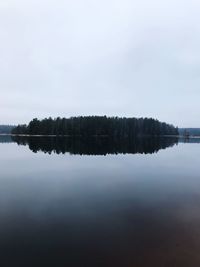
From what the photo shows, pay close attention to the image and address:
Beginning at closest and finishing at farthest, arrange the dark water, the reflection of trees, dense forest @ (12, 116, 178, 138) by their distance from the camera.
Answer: the dark water
the reflection of trees
dense forest @ (12, 116, 178, 138)

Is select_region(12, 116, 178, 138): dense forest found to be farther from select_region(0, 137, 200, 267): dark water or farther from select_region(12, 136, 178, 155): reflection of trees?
select_region(0, 137, 200, 267): dark water

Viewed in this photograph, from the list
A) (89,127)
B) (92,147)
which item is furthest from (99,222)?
(89,127)

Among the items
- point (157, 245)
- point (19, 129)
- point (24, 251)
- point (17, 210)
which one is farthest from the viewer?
point (19, 129)

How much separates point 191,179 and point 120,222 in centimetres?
1470

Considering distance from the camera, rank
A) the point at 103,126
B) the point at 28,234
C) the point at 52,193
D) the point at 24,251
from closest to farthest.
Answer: the point at 24,251 → the point at 28,234 → the point at 52,193 → the point at 103,126

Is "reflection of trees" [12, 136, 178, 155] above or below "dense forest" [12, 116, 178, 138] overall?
below

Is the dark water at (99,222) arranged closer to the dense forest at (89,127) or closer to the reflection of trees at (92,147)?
the reflection of trees at (92,147)

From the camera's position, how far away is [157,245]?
1188 cm

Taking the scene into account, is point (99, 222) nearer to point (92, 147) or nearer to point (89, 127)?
point (92, 147)

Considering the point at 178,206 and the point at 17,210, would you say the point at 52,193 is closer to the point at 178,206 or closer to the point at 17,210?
the point at 17,210

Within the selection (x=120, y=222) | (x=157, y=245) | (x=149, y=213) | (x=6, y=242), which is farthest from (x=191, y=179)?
(x=6, y=242)

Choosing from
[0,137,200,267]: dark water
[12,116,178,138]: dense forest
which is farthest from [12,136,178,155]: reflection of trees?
[12,116,178,138]: dense forest

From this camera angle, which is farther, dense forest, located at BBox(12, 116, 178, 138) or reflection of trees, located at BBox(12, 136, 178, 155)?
dense forest, located at BBox(12, 116, 178, 138)

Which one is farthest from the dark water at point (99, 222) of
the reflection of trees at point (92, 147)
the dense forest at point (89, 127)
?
the dense forest at point (89, 127)
